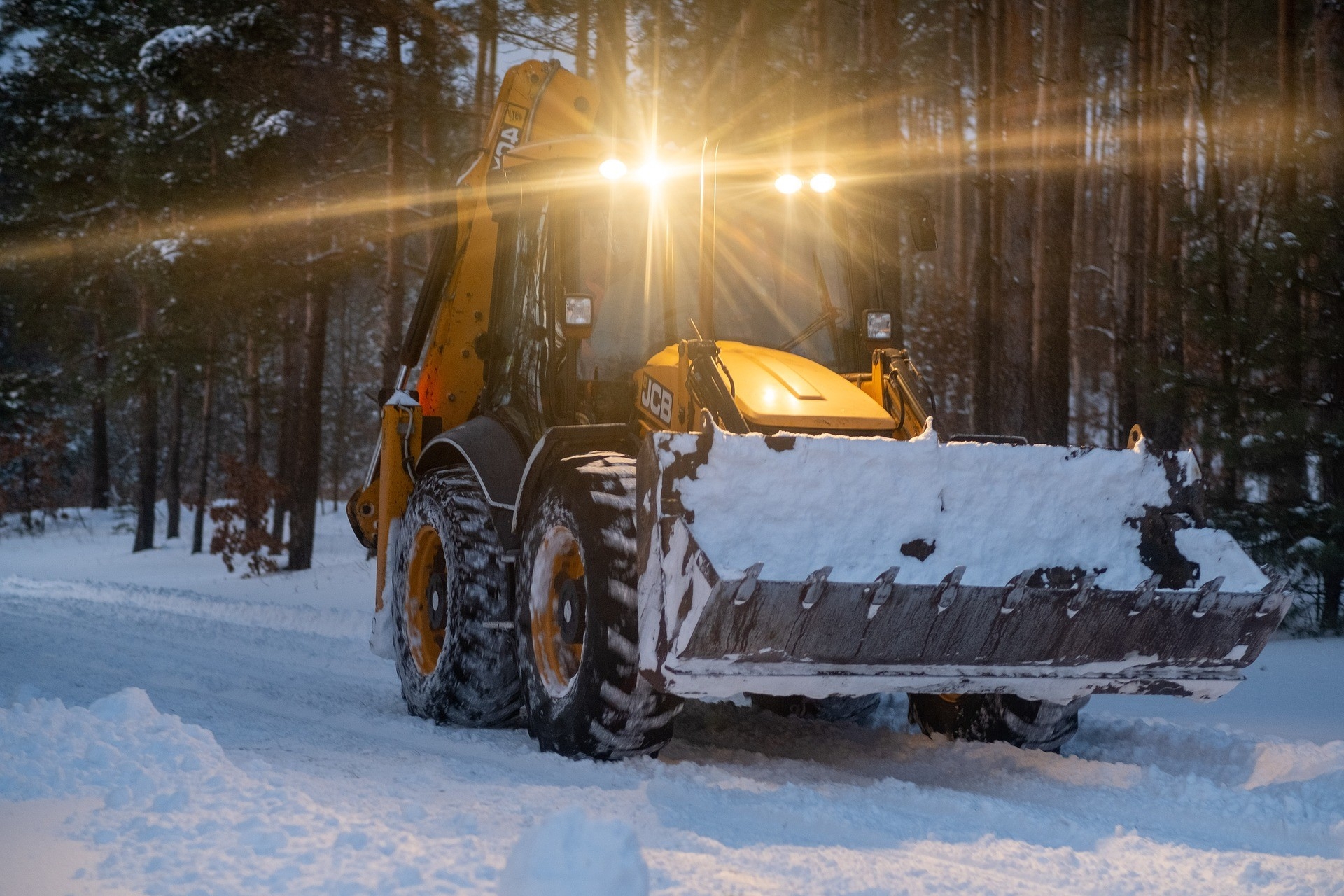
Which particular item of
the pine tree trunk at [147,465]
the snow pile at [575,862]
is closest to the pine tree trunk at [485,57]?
the snow pile at [575,862]

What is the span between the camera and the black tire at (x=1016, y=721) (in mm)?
5617

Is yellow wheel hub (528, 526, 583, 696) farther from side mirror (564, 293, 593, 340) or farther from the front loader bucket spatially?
side mirror (564, 293, 593, 340)

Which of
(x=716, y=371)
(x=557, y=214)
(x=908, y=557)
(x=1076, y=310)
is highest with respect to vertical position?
(x=1076, y=310)

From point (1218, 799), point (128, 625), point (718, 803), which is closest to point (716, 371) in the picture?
point (718, 803)

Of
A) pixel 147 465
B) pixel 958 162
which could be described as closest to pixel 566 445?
pixel 958 162

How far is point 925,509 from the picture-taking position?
4.60 meters

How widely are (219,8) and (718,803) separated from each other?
580 inches

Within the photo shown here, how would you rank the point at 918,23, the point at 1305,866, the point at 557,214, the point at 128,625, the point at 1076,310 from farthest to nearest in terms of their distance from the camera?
the point at 1076,310 < the point at 918,23 < the point at 128,625 < the point at 557,214 < the point at 1305,866

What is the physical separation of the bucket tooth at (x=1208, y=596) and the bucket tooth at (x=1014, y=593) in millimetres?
721

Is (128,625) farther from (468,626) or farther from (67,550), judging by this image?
(67,550)

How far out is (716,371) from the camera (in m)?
5.06

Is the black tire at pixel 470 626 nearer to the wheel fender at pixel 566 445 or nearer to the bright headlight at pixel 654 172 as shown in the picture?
the wheel fender at pixel 566 445

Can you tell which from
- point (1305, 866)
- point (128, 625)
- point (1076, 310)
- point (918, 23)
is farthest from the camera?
Result: point (1076, 310)

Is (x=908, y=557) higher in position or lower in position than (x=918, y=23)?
lower
